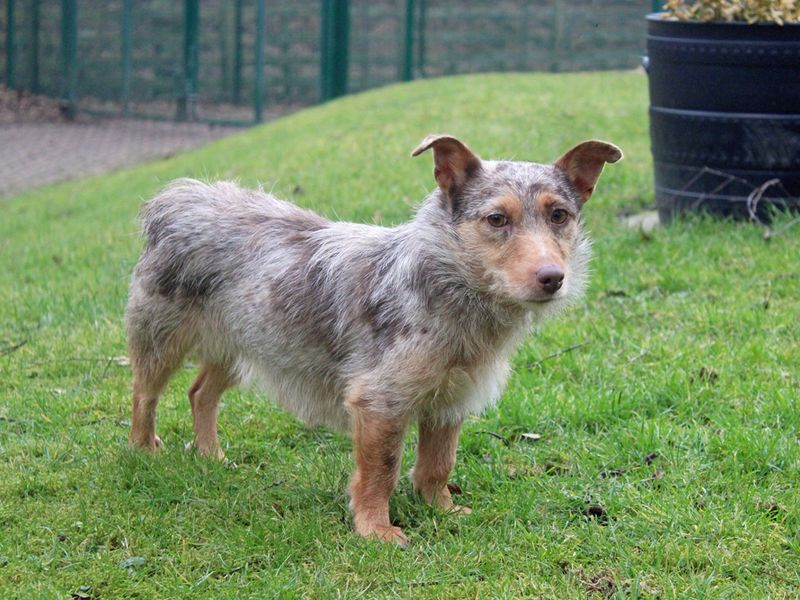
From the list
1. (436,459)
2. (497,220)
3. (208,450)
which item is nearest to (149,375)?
(208,450)

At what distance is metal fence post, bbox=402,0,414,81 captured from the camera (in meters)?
17.5

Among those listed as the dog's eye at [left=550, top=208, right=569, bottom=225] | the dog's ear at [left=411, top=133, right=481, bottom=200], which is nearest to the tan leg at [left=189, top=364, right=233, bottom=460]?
the dog's ear at [left=411, top=133, right=481, bottom=200]

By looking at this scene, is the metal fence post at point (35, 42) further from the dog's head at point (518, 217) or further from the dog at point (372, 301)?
the dog's head at point (518, 217)

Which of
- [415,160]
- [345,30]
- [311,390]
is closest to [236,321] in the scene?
[311,390]

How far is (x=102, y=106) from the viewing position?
737 inches

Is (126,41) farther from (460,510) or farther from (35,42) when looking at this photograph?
(460,510)

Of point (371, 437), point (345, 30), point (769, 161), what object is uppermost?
point (345, 30)

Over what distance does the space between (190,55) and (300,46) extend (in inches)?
72.5

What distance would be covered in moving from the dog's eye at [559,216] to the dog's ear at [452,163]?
14.0 inches

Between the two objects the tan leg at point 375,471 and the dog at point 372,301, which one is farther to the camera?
the tan leg at point 375,471

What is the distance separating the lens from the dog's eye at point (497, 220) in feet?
13.3

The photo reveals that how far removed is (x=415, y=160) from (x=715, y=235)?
13.2 ft

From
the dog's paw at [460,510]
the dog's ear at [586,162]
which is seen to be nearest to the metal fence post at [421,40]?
the dog's ear at [586,162]

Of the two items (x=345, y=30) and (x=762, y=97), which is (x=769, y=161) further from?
(x=345, y=30)
